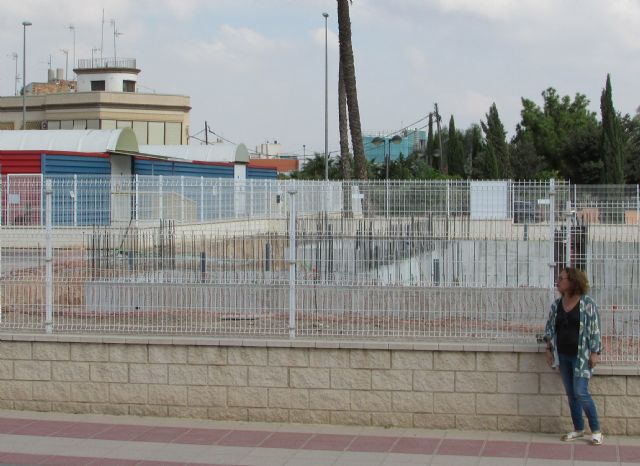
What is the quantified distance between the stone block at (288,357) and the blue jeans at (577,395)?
8.21 ft

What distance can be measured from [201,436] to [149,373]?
3.39ft

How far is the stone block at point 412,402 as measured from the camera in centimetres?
946

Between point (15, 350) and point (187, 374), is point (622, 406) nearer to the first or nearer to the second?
point (187, 374)

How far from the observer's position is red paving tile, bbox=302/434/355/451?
8930 mm

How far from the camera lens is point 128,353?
10.0 metres

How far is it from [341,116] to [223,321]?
2542 centimetres

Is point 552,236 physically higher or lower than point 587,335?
higher

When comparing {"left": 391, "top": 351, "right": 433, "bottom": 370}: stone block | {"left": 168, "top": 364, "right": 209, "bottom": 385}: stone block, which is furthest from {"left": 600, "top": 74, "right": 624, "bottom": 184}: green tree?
{"left": 168, "top": 364, "right": 209, "bottom": 385}: stone block

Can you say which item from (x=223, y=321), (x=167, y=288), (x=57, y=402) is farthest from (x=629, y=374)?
(x=57, y=402)

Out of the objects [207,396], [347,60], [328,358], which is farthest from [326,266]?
[347,60]

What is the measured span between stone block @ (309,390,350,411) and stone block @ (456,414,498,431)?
3.69 feet

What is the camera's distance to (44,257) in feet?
34.4

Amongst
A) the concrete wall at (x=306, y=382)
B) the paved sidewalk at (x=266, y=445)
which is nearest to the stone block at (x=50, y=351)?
the concrete wall at (x=306, y=382)

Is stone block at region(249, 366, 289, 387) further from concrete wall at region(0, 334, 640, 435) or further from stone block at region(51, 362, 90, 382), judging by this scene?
stone block at region(51, 362, 90, 382)
